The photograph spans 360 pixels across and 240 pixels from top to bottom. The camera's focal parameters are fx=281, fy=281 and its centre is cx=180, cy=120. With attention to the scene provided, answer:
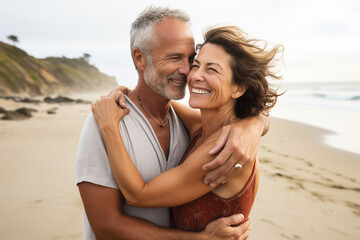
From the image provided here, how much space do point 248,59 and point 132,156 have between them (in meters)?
1.11

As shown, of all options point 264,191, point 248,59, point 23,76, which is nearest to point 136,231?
point 248,59

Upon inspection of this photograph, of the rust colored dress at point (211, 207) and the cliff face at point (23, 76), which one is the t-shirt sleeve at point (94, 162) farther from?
the cliff face at point (23, 76)

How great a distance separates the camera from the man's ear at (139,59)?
2.58 meters

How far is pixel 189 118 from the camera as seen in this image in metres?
2.71

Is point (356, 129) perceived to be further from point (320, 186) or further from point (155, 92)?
point (155, 92)

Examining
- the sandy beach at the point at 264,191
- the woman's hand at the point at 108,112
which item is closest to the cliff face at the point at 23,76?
the sandy beach at the point at 264,191

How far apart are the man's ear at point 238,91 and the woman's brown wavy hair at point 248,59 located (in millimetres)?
34

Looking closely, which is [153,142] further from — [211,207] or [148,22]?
[148,22]

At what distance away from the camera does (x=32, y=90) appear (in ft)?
92.4

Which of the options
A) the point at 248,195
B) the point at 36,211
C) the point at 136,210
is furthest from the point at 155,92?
the point at 36,211

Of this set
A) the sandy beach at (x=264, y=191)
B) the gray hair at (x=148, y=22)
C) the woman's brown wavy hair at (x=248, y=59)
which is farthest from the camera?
the sandy beach at (x=264, y=191)

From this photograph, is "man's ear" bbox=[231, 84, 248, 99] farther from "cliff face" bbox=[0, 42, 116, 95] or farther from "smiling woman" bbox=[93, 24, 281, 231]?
"cliff face" bbox=[0, 42, 116, 95]

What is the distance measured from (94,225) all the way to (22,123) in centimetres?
1034

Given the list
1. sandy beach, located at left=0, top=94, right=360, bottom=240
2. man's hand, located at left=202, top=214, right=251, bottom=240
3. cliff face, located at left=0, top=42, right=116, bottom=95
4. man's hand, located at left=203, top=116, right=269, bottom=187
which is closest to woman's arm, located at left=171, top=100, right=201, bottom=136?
man's hand, located at left=203, top=116, right=269, bottom=187
